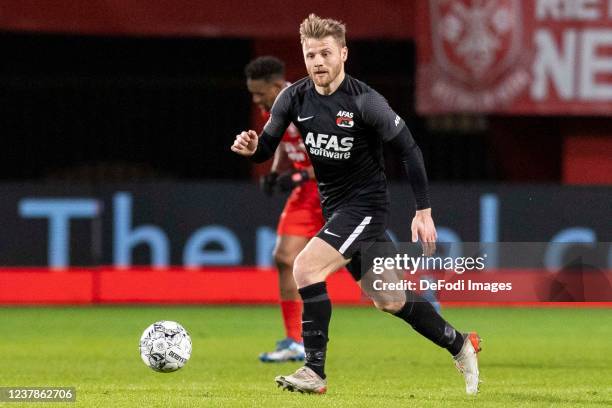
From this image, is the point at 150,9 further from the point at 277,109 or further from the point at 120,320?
the point at 277,109

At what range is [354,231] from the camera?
7590mm

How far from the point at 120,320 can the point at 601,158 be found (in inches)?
255

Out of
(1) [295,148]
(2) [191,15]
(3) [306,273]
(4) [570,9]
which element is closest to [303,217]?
(1) [295,148]

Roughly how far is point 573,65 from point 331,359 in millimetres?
6718

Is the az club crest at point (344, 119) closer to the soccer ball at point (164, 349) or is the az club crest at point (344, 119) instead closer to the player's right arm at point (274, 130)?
the player's right arm at point (274, 130)

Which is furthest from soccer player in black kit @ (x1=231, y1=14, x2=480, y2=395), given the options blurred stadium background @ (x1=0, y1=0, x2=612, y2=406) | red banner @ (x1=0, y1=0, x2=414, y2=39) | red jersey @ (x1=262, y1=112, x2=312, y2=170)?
red banner @ (x1=0, y1=0, x2=414, y2=39)

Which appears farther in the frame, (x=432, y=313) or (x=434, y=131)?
(x=434, y=131)

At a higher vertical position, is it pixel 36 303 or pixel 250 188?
pixel 250 188

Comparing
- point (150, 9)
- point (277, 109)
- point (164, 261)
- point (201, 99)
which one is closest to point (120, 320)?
point (164, 261)

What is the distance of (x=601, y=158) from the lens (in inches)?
655

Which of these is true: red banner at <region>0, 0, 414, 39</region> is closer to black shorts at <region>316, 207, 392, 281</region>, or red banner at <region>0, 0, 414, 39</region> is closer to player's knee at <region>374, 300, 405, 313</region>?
black shorts at <region>316, 207, 392, 281</region>

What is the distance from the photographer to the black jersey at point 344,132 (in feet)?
24.5

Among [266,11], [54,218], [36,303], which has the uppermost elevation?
[266,11]

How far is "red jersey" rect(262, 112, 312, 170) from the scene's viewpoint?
9.99 m
